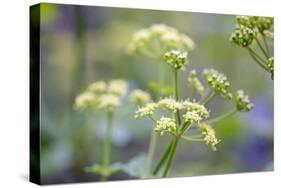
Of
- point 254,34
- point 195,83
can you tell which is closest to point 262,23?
point 254,34

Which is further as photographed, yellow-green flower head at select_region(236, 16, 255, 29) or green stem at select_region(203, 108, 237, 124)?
green stem at select_region(203, 108, 237, 124)

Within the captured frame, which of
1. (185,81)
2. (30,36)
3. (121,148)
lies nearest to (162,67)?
(185,81)

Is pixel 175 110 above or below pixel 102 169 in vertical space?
above

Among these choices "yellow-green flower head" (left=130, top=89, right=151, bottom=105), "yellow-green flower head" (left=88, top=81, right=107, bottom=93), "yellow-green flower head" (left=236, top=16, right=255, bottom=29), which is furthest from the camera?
"yellow-green flower head" (left=130, top=89, right=151, bottom=105)

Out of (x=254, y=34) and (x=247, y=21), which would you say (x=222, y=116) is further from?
(x=254, y=34)

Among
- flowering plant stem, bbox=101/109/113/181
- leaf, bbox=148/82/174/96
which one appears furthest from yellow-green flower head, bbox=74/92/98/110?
leaf, bbox=148/82/174/96

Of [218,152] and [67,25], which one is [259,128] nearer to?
[218,152]

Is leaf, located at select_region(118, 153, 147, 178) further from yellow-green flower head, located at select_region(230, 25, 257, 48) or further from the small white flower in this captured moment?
yellow-green flower head, located at select_region(230, 25, 257, 48)

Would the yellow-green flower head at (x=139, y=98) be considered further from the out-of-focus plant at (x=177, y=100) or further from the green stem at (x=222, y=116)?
the green stem at (x=222, y=116)
